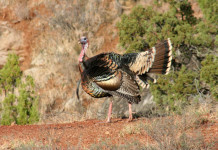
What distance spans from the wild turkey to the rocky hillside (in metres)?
5.44

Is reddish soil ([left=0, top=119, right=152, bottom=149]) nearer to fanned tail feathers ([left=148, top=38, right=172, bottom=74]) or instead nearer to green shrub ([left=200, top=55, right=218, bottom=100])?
fanned tail feathers ([left=148, top=38, right=172, bottom=74])

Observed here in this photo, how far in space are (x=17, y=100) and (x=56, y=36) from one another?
4538 mm

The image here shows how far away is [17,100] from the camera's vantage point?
10680mm

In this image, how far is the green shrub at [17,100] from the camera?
10250 millimetres

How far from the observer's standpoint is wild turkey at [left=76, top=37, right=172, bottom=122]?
657cm

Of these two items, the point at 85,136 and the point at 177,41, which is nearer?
the point at 85,136

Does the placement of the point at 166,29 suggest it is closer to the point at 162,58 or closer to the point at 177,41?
the point at 177,41

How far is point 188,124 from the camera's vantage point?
538cm

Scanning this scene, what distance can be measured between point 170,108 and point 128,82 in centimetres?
314

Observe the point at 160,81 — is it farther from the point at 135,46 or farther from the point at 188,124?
the point at 188,124

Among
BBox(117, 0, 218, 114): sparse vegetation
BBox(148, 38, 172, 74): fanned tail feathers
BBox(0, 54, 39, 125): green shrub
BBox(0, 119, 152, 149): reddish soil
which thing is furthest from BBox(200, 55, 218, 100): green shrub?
BBox(0, 54, 39, 125): green shrub

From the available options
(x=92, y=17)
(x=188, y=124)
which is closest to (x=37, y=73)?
(x=92, y=17)

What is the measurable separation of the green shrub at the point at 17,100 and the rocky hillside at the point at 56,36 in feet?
5.11

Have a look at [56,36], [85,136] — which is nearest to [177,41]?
[85,136]
